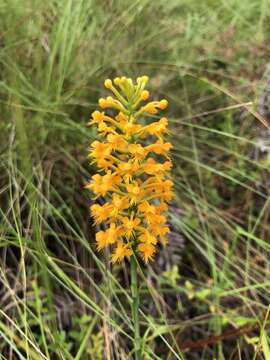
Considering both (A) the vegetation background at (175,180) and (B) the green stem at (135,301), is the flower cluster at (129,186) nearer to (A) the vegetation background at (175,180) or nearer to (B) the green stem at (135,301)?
(B) the green stem at (135,301)

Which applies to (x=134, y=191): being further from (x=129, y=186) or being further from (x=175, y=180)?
(x=175, y=180)

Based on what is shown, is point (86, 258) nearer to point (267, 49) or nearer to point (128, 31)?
point (128, 31)

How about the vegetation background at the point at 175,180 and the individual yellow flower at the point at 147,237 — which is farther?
the vegetation background at the point at 175,180

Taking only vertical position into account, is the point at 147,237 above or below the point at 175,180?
above

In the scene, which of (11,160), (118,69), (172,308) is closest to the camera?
(11,160)

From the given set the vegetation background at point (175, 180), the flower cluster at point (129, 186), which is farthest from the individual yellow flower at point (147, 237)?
the vegetation background at point (175, 180)

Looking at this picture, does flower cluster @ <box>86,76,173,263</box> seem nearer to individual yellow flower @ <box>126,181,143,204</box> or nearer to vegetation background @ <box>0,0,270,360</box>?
individual yellow flower @ <box>126,181,143,204</box>

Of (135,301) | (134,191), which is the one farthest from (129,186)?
(135,301)

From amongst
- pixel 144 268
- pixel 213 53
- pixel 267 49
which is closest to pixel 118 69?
pixel 213 53
